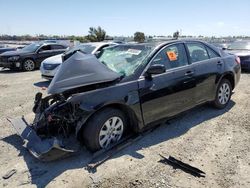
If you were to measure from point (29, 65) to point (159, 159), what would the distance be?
11.0 metres

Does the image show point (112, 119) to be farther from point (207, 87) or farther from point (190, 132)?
point (207, 87)

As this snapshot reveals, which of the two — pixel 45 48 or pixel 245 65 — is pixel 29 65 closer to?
pixel 45 48

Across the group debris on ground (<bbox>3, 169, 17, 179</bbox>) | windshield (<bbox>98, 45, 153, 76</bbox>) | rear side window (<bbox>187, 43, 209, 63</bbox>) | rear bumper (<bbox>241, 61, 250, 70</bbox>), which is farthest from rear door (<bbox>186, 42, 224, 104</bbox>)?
rear bumper (<bbox>241, 61, 250, 70</bbox>)

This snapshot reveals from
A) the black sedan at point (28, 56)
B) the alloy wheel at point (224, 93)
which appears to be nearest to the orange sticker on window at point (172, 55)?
the alloy wheel at point (224, 93)

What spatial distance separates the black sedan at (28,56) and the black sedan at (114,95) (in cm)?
902

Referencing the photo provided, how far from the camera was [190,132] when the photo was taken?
4711 millimetres

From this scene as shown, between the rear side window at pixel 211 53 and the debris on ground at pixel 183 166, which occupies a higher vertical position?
the rear side window at pixel 211 53

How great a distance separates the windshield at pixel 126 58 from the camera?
4343 mm

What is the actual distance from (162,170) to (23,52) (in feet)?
37.7

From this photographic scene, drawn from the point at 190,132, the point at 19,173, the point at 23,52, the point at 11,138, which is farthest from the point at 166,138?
the point at 23,52

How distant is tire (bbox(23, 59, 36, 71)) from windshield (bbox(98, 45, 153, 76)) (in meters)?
9.05

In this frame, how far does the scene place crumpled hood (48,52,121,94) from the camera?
152 inches

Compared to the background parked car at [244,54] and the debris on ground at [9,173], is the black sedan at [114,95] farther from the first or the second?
the background parked car at [244,54]

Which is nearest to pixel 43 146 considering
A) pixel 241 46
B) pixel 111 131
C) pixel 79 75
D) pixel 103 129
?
pixel 103 129
